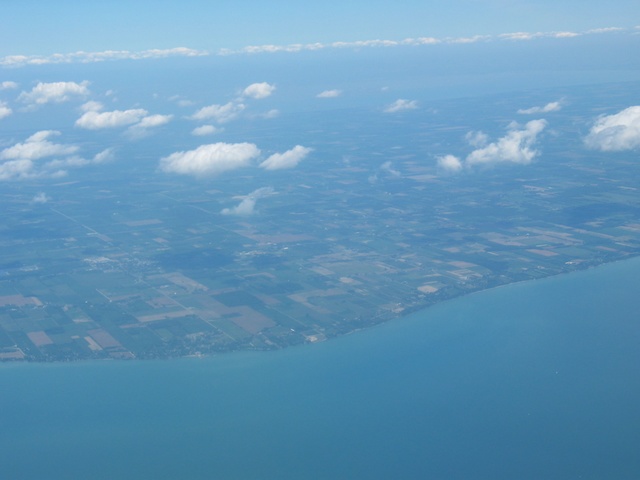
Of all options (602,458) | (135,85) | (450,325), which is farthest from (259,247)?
(135,85)

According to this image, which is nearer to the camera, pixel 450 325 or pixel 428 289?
pixel 450 325

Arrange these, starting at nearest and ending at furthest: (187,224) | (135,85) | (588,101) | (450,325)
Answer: (450,325), (187,224), (588,101), (135,85)

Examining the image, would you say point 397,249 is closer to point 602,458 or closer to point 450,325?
point 450,325

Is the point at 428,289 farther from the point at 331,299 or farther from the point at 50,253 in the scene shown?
the point at 50,253

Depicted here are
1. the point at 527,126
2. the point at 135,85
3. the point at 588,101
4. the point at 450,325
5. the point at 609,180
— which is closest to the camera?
the point at 450,325

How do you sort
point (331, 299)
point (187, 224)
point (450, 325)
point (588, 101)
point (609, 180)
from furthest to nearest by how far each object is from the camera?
1. point (588, 101)
2. point (609, 180)
3. point (187, 224)
4. point (331, 299)
5. point (450, 325)

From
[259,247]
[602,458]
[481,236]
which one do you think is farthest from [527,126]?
[602,458]
